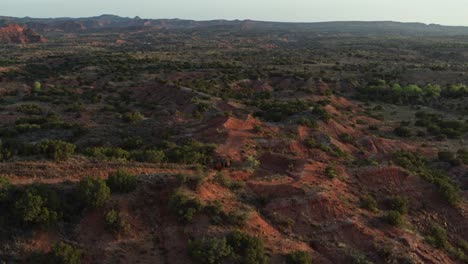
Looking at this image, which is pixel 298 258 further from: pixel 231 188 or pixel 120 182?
pixel 120 182

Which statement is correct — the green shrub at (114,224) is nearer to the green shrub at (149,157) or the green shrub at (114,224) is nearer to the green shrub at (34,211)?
the green shrub at (34,211)

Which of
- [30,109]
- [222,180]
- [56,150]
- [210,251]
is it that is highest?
[56,150]

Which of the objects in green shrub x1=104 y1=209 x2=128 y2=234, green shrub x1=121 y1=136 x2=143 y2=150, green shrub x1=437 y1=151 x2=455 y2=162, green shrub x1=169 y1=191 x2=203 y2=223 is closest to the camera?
green shrub x1=104 y1=209 x2=128 y2=234

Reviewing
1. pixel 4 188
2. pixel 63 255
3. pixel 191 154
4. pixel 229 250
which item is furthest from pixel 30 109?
pixel 229 250

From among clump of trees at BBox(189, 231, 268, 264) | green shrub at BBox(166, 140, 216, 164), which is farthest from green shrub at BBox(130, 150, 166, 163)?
clump of trees at BBox(189, 231, 268, 264)

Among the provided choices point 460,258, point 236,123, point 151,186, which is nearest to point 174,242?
point 151,186

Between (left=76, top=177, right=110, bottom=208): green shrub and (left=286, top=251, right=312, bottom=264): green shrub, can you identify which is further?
(left=76, top=177, right=110, bottom=208): green shrub

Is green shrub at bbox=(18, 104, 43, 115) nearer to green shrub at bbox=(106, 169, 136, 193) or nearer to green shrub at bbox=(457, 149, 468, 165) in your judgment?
green shrub at bbox=(106, 169, 136, 193)
